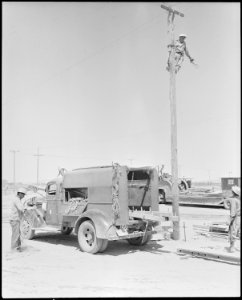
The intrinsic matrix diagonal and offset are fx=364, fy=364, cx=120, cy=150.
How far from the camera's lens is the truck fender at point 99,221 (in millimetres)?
8877

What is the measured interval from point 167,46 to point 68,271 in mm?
7603

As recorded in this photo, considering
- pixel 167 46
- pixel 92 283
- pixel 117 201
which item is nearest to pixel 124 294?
pixel 92 283

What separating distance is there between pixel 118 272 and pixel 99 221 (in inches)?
74.7

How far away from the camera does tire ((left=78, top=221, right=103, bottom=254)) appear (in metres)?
9.15

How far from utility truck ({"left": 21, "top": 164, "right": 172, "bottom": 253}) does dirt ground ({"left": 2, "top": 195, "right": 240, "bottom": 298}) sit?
53cm

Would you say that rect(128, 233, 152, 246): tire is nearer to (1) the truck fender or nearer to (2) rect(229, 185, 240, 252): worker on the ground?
(1) the truck fender

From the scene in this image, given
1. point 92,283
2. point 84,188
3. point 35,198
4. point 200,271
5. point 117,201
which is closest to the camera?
point 92,283

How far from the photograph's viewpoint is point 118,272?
738cm

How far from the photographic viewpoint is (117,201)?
30.0 feet

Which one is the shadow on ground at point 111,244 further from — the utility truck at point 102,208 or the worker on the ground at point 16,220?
the worker on the ground at point 16,220

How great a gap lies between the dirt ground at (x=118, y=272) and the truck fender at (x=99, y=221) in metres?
0.61

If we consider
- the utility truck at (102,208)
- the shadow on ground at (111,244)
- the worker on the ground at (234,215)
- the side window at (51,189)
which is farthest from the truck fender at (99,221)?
the worker on the ground at (234,215)

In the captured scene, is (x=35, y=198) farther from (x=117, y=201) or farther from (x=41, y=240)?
(x=117, y=201)

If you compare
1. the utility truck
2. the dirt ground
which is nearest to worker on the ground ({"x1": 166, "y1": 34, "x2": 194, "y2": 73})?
the utility truck
